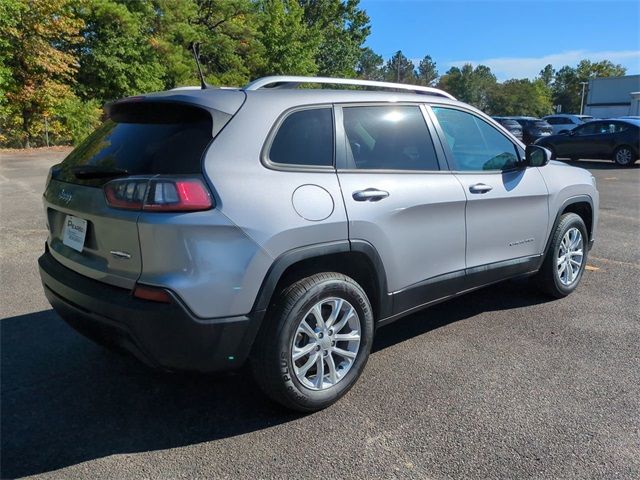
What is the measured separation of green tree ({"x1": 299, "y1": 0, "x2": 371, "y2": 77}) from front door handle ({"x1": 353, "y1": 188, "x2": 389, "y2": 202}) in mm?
46037

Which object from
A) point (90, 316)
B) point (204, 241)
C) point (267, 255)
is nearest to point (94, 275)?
point (90, 316)

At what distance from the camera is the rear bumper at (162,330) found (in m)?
2.54

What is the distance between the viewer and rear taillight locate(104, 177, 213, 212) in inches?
99.7

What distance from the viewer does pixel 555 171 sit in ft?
15.4

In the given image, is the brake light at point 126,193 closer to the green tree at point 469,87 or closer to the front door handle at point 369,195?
the front door handle at point 369,195

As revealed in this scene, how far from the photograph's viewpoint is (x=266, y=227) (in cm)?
268

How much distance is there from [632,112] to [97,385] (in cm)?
5883

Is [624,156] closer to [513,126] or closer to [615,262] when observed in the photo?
[513,126]

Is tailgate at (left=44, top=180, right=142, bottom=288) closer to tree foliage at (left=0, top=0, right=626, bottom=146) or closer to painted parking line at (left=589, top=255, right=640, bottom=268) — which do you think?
painted parking line at (left=589, top=255, right=640, bottom=268)

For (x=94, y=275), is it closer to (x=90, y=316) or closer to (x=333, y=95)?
(x=90, y=316)

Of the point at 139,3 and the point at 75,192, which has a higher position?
the point at 139,3

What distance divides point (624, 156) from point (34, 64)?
21.7m

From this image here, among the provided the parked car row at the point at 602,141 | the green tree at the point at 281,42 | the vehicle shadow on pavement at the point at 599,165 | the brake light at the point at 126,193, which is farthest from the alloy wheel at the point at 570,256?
the green tree at the point at 281,42

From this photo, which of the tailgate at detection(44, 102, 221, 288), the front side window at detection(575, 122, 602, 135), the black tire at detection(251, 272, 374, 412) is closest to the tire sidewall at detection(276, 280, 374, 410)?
the black tire at detection(251, 272, 374, 412)
